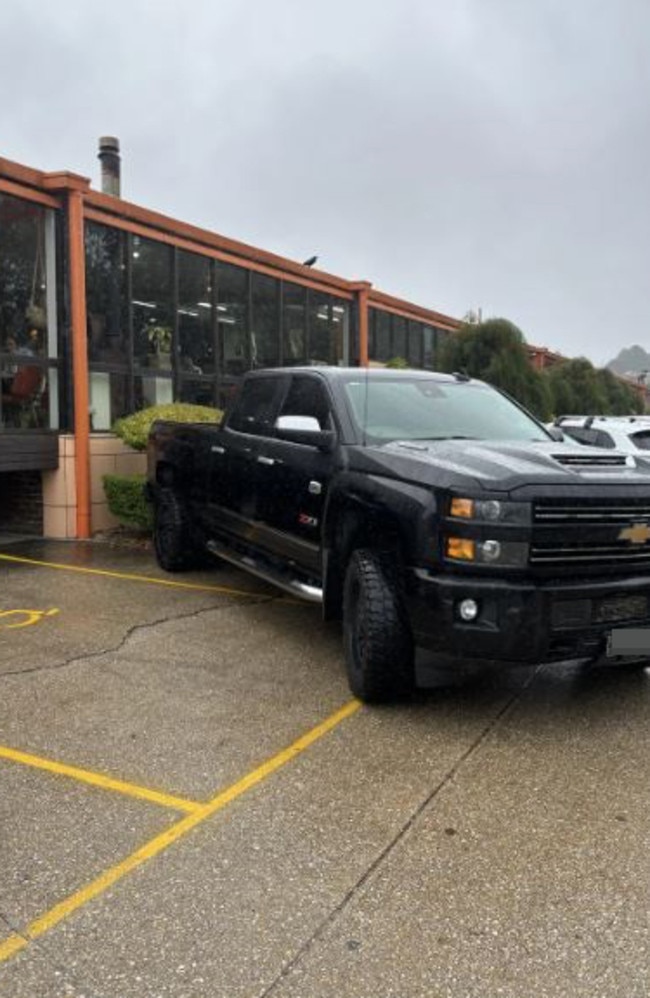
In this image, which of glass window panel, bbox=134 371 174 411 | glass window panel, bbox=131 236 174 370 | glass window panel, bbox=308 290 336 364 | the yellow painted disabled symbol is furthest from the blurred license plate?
glass window panel, bbox=308 290 336 364

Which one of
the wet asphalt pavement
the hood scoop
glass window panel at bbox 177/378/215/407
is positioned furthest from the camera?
glass window panel at bbox 177/378/215/407

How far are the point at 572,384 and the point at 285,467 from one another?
66.9 feet

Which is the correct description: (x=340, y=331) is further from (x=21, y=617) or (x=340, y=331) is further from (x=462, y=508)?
(x=462, y=508)

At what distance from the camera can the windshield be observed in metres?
5.33

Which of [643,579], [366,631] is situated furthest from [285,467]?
[643,579]

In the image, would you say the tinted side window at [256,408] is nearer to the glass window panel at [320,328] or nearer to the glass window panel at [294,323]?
the glass window panel at [294,323]

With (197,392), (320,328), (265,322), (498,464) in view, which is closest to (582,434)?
(197,392)

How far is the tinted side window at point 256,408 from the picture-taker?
20.9 ft

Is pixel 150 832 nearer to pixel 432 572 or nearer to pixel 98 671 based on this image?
pixel 432 572

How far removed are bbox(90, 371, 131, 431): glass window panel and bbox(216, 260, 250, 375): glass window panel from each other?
2.37 meters

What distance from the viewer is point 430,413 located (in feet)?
18.3

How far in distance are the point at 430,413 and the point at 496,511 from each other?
5.54 ft

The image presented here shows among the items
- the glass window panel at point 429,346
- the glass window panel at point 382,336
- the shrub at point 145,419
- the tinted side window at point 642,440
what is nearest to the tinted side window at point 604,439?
the tinted side window at point 642,440

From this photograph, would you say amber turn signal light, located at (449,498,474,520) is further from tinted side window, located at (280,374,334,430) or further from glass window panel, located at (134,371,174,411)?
glass window panel, located at (134,371,174,411)
